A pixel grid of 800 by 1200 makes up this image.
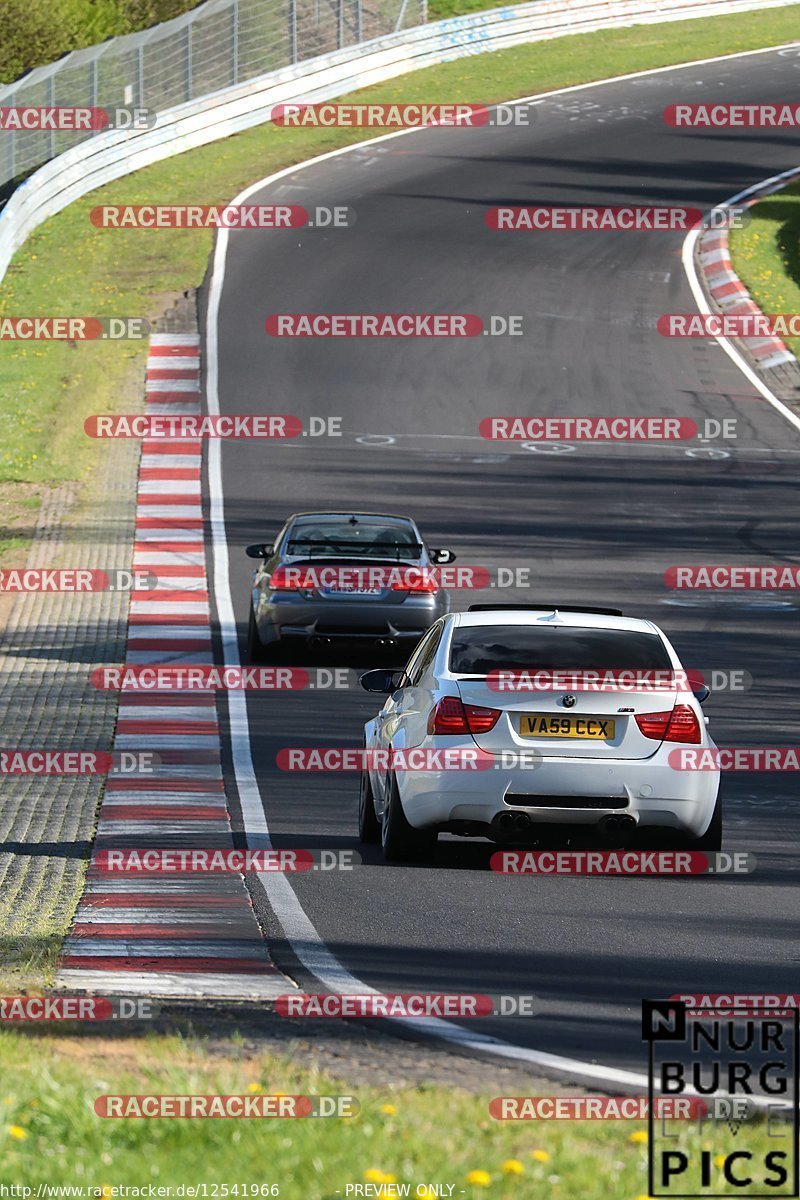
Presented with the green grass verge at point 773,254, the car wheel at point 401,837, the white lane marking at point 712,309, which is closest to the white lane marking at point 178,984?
the car wheel at point 401,837

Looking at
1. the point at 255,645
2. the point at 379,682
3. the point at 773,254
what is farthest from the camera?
the point at 773,254

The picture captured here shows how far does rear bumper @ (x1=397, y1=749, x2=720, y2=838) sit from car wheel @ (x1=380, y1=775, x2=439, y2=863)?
22 centimetres

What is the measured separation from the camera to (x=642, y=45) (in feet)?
210

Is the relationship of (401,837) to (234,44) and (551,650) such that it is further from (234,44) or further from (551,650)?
(234,44)

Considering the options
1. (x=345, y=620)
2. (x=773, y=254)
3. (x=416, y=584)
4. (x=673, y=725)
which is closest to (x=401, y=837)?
(x=673, y=725)

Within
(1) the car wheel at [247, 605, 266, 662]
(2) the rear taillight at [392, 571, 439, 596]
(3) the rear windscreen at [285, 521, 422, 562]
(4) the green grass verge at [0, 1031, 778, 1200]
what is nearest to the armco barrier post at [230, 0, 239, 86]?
(3) the rear windscreen at [285, 521, 422, 562]

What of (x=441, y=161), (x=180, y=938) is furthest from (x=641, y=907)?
(x=441, y=161)

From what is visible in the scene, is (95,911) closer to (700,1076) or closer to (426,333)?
(700,1076)

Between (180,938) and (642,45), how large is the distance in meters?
58.2

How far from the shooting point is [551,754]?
11008mm

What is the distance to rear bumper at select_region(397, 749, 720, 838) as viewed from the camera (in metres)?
11.0

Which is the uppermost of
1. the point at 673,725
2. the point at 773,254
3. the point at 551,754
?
the point at 773,254

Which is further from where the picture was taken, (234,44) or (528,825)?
(234,44)

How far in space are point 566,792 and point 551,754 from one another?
23 cm
